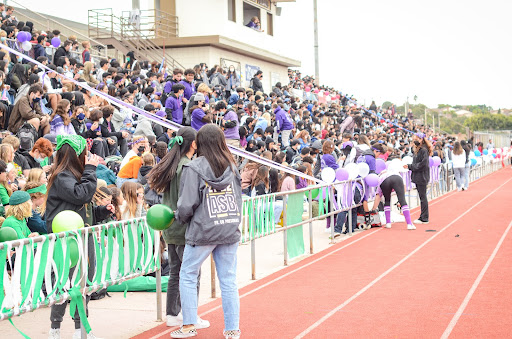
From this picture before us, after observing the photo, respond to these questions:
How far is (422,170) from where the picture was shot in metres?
16.6

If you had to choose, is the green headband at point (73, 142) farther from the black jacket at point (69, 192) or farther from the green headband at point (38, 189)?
the green headband at point (38, 189)

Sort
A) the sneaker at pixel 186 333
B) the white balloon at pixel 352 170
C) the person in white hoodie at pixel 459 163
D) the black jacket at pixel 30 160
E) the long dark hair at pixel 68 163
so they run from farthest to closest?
the person in white hoodie at pixel 459 163
the white balloon at pixel 352 170
the black jacket at pixel 30 160
the sneaker at pixel 186 333
the long dark hair at pixel 68 163

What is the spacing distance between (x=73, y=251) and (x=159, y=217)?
2.83 ft

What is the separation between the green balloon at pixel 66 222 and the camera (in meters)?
5.88

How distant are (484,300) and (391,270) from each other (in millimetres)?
2240

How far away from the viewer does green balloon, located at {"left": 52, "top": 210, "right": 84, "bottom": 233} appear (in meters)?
5.88

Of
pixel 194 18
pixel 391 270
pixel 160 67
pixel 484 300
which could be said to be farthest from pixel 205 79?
pixel 484 300

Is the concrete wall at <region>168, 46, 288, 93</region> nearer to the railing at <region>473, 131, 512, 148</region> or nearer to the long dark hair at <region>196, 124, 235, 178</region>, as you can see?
the long dark hair at <region>196, 124, 235, 178</region>

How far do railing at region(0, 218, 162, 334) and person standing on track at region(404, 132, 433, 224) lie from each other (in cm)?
1027

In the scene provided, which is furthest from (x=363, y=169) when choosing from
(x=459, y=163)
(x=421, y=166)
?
(x=459, y=163)

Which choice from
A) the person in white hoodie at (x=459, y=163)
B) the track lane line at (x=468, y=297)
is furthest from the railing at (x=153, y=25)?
the track lane line at (x=468, y=297)

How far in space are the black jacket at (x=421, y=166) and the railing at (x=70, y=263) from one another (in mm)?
10347

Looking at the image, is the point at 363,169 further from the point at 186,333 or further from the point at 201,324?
the point at 186,333

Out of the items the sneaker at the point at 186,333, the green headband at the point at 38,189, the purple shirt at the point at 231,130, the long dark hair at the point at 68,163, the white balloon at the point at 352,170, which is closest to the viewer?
the long dark hair at the point at 68,163
